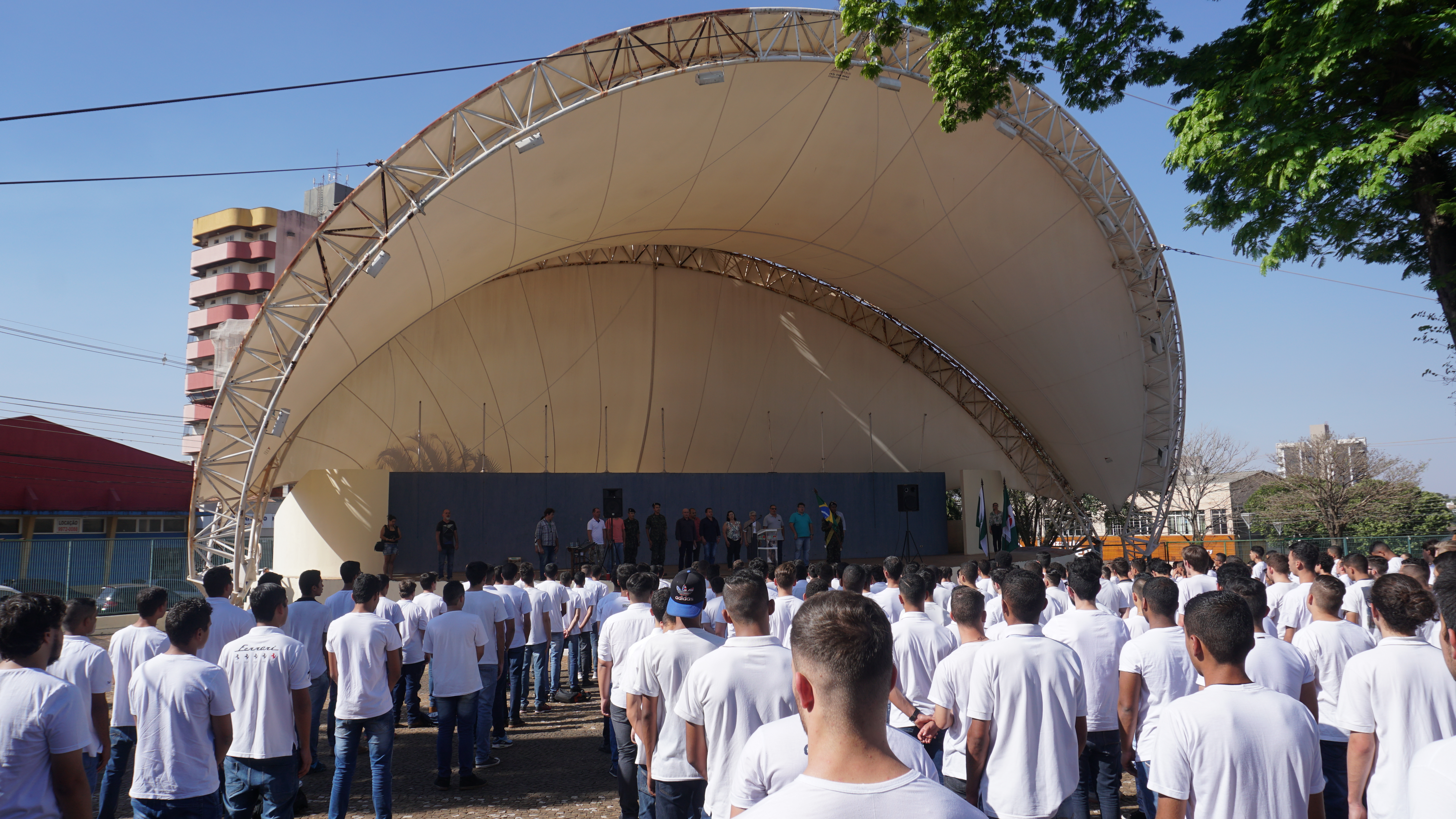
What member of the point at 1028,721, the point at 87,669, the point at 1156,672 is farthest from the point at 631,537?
the point at 1028,721

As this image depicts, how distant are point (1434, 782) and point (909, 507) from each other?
17344 mm

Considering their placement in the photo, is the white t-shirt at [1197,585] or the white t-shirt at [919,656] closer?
the white t-shirt at [919,656]

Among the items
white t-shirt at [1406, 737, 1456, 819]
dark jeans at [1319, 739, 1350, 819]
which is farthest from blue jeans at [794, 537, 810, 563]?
white t-shirt at [1406, 737, 1456, 819]

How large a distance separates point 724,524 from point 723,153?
7711mm

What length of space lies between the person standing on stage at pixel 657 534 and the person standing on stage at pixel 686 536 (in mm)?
283

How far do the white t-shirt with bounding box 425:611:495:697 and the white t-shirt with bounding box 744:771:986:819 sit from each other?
474 centimetres

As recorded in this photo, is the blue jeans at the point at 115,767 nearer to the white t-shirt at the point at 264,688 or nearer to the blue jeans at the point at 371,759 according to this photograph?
the blue jeans at the point at 371,759

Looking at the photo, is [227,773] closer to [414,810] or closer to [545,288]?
[414,810]

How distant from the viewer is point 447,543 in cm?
1452

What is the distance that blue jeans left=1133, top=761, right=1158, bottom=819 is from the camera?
157 inches

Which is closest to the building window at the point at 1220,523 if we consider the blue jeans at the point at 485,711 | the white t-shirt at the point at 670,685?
the blue jeans at the point at 485,711

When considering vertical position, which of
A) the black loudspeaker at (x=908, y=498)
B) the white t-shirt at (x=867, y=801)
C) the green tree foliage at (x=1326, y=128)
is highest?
the green tree foliage at (x=1326, y=128)

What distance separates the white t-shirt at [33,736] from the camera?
Answer: 260 cm

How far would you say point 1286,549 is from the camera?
20.2 meters
